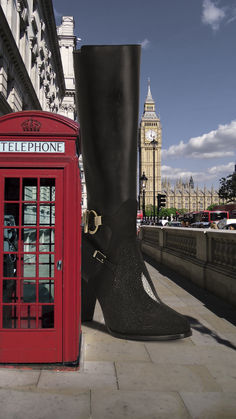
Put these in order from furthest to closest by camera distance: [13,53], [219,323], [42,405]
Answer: [13,53] < [219,323] < [42,405]

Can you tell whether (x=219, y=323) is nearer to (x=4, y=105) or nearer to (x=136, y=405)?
(x=136, y=405)

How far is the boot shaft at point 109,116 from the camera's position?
13.5 ft

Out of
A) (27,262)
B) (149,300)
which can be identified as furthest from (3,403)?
(149,300)

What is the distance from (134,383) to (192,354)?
102 centimetres

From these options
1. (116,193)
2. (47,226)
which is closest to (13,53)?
(116,193)

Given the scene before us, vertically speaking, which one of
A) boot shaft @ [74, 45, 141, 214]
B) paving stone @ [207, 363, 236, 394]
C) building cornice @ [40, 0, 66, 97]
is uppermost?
building cornice @ [40, 0, 66, 97]

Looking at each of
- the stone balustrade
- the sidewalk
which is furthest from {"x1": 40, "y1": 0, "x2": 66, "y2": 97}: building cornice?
the sidewalk

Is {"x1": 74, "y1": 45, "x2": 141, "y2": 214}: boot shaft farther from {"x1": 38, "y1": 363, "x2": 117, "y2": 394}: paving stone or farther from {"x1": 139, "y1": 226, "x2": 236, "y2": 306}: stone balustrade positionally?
{"x1": 139, "y1": 226, "x2": 236, "y2": 306}: stone balustrade

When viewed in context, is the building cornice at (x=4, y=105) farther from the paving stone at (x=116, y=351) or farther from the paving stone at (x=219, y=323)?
the paving stone at (x=116, y=351)

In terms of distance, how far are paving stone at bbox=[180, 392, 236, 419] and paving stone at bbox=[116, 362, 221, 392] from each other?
12cm

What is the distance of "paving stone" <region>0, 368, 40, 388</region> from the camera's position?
309cm

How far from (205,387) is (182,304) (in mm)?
3295

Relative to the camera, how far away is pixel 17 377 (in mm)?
3229

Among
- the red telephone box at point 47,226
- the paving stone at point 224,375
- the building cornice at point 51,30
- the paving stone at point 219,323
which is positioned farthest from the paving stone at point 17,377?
A: the building cornice at point 51,30
